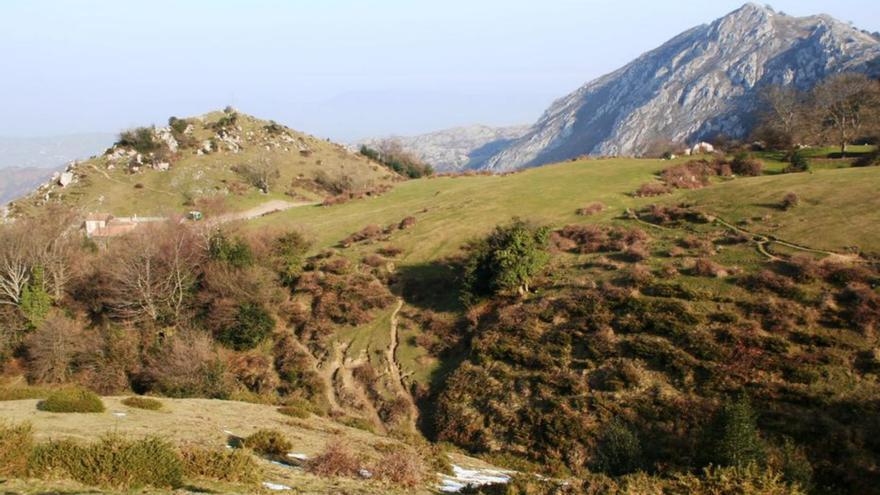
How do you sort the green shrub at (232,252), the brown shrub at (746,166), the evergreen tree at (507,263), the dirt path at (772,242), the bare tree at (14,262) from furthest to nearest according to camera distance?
the brown shrub at (746,166) → the bare tree at (14,262) → the green shrub at (232,252) → the evergreen tree at (507,263) → the dirt path at (772,242)

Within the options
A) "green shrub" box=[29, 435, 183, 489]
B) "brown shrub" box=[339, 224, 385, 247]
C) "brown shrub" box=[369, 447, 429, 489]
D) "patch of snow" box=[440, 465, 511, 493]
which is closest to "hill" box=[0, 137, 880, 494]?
"brown shrub" box=[339, 224, 385, 247]

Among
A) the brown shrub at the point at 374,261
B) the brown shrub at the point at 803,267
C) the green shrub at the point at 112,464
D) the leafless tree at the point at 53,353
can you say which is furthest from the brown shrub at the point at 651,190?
the leafless tree at the point at 53,353

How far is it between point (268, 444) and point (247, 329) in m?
24.9

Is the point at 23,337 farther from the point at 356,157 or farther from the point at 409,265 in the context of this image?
the point at 356,157

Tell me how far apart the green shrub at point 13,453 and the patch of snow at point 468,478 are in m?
9.96

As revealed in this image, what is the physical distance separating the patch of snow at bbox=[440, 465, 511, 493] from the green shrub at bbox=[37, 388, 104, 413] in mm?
12252

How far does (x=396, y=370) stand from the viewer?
34.3m

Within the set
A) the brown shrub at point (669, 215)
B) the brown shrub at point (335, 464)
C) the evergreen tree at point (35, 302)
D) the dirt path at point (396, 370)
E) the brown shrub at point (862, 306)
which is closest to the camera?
the brown shrub at point (335, 464)

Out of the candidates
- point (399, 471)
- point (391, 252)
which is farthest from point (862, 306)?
point (391, 252)

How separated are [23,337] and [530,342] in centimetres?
4051

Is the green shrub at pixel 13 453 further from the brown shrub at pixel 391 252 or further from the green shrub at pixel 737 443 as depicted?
the brown shrub at pixel 391 252

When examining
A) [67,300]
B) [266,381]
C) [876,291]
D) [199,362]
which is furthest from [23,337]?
[876,291]

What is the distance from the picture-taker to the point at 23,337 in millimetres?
43188

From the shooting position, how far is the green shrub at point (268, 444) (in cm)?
1650
